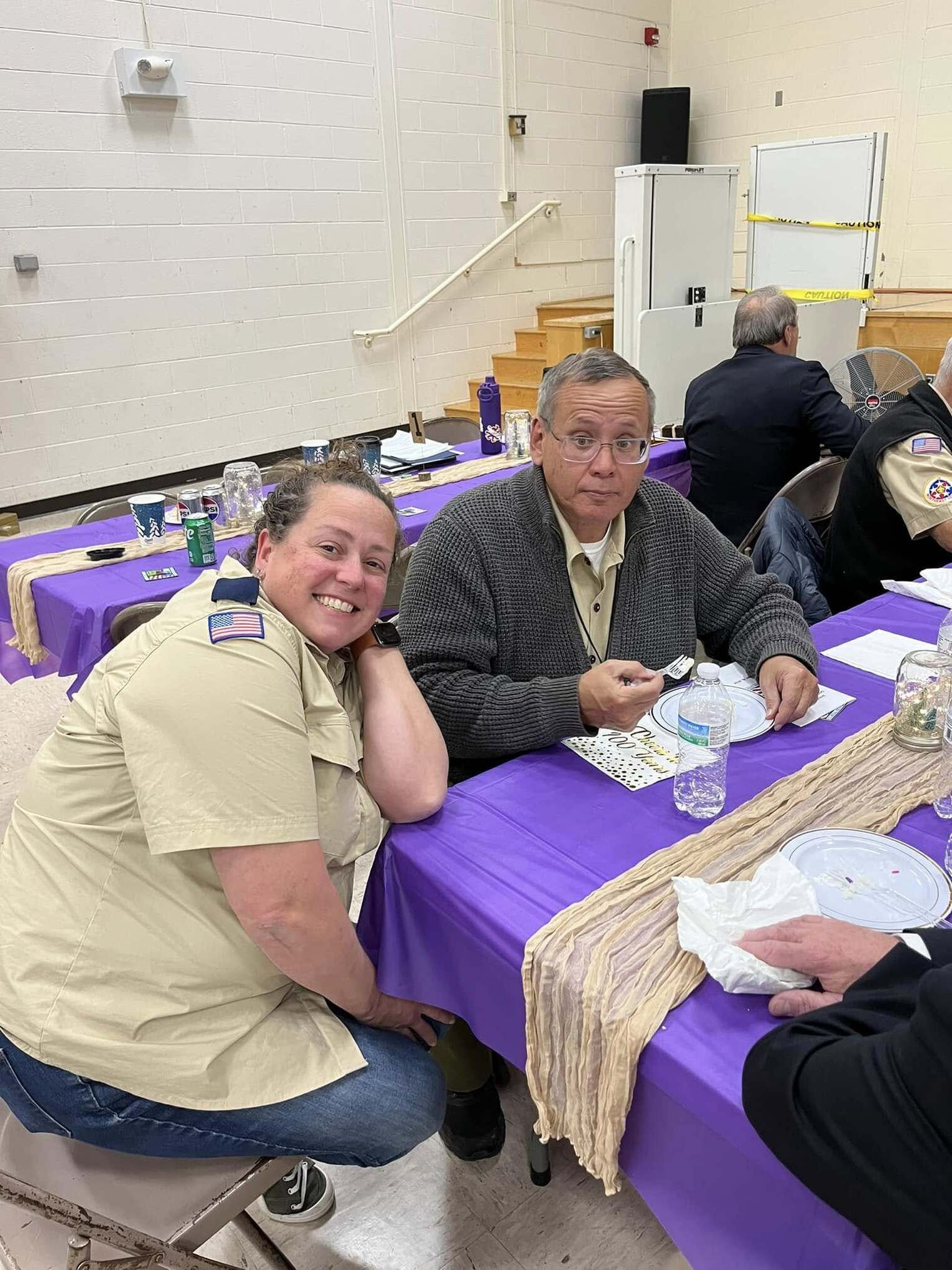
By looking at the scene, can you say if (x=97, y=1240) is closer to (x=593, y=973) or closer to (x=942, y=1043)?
(x=593, y=973)

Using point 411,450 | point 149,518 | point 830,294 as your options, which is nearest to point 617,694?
point 149,518

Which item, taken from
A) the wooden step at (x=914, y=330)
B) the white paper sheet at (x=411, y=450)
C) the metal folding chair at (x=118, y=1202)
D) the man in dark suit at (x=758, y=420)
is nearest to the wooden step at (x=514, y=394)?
the wooden step at (x=914, y=330)

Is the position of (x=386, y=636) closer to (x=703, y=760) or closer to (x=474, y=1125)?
(x=703, y=760)

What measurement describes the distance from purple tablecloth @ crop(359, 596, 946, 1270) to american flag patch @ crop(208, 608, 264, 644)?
35 centimetres

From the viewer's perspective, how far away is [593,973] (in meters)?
0.91

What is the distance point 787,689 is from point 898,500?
3.31 feet

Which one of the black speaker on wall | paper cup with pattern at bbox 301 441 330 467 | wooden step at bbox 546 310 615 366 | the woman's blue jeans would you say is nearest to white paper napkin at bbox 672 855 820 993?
the woman's blue jeans

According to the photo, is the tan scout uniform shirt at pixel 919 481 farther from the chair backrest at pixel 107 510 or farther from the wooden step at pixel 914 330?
the wooden step at pixel 914 330

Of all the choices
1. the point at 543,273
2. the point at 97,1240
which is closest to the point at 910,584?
the point at 97,1240

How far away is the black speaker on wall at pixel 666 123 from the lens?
250 inches

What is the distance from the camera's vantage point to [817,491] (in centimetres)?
265

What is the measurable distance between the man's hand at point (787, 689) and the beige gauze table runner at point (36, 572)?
1.65m

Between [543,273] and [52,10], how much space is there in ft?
11.5

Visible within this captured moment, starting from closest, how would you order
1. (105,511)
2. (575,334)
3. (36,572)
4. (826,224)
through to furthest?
(36,572) → (105,511) → (826,224) → (575,334)
